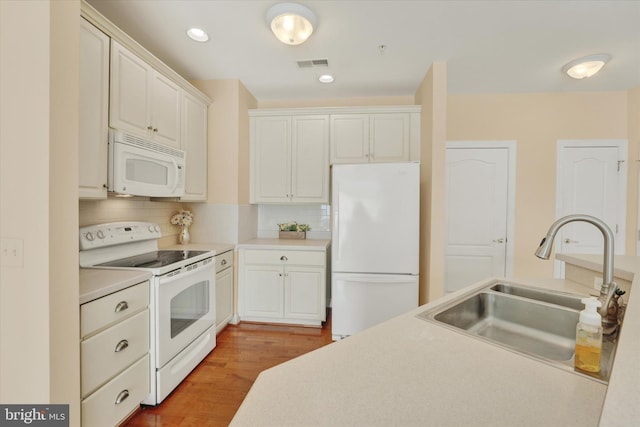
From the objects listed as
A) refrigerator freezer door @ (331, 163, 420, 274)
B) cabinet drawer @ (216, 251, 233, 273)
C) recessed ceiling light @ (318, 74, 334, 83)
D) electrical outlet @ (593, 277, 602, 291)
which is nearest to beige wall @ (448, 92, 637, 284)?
refrigerator freezer door @ (331, 163, 420, 274)

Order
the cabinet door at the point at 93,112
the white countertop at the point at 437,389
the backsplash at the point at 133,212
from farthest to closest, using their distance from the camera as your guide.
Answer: the backsplash at the point at 133,212 → the cabinet door at the point at 93,112 → the white countertop at the point at 437,389

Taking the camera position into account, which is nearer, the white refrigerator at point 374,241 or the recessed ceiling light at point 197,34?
the recessed ceiling light at point 197,34

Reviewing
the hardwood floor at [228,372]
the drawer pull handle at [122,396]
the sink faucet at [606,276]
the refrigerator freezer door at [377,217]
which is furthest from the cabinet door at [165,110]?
the sink faucet at [606,276]

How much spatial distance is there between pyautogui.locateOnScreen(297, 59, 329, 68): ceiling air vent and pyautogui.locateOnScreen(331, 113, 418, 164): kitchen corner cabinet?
631 mm

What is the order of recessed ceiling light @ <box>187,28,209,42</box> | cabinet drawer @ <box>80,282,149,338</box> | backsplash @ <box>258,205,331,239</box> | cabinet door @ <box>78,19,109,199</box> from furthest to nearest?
backsplash @ <box>258,205,331,239</box> < recessed ceiling light @ <box>187,28,209,42</box> < cabinet door @ <box>78,19,109,199</box> < cabinet drawer @ <box>80,282,149,338</box>

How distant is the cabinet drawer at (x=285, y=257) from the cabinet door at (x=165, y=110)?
4.07 feet

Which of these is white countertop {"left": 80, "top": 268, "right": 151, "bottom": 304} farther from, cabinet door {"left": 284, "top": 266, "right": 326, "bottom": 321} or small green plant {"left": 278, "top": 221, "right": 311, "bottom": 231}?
small green plant {"left": 278, "top": 221, "right": 311, "bottom": 231}

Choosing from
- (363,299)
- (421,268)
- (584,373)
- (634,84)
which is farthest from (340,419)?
(634,84)

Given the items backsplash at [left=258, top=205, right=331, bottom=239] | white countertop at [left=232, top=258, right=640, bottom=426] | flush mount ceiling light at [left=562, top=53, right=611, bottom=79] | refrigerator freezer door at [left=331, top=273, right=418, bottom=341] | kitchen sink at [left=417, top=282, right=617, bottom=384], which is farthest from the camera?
backsplash at [left=258, top=205, right=331, bottom=239]

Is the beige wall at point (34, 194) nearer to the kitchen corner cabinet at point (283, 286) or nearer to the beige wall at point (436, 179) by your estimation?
the kitchen corner cabinet at point (283, 286)

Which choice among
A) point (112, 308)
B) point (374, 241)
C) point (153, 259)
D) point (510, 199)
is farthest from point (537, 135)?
point (112, 308)

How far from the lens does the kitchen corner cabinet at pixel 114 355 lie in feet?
4.24

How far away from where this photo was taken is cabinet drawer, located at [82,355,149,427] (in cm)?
131

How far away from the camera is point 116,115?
179 centimetres
